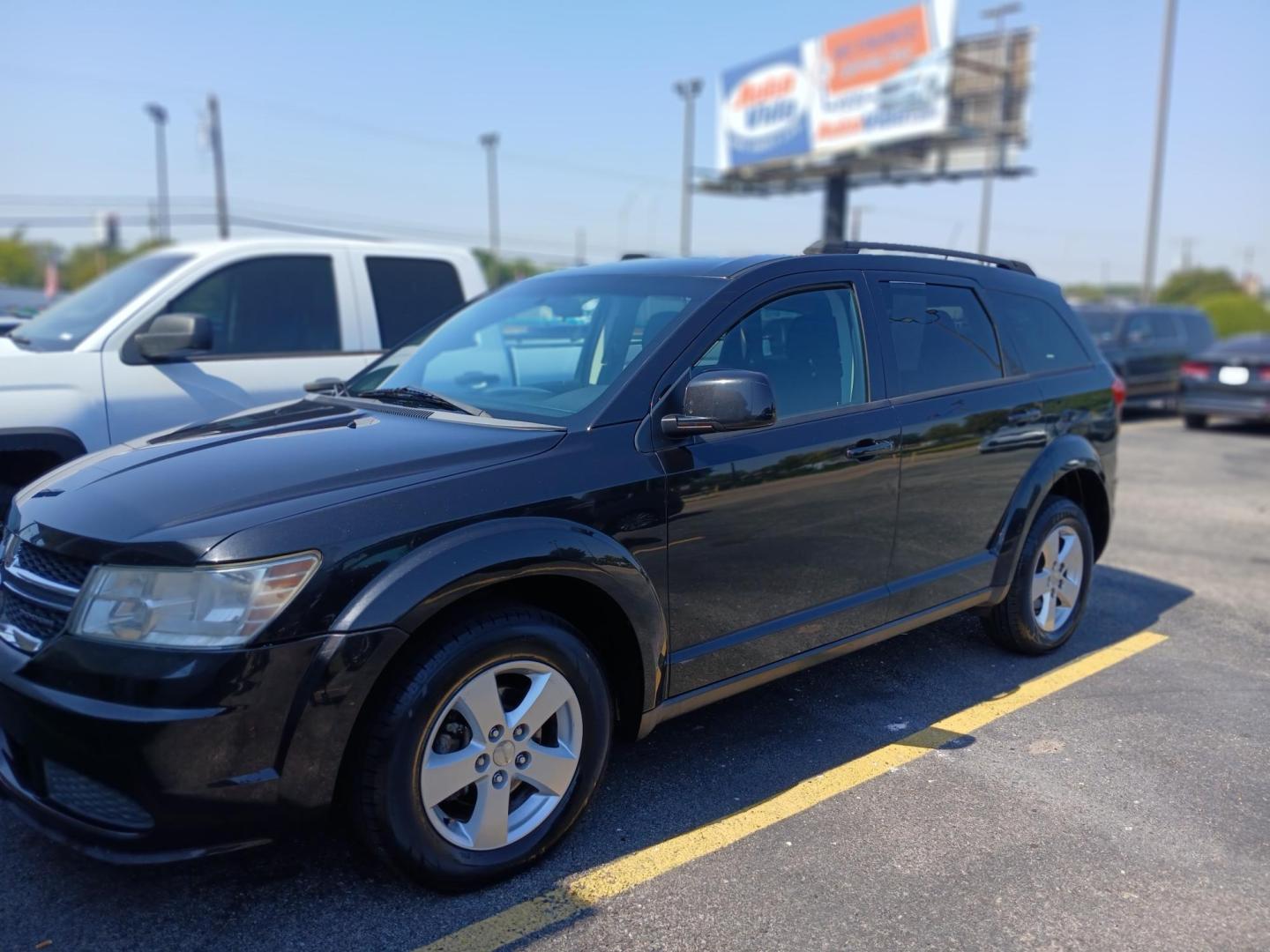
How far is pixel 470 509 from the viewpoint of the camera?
280 centimetres

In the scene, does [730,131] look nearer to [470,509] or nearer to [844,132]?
[844,132]

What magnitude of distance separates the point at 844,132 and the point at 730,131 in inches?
302

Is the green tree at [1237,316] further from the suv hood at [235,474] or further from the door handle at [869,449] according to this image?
the suv hood at [235,474]

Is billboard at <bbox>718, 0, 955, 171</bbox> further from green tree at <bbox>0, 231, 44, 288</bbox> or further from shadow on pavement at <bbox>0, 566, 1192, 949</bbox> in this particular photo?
shadow on pavement at <bbox>0, 566, 1192, 949</bbox>

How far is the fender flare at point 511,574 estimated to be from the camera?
259 centimetres

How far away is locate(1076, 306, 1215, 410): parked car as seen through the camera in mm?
15203

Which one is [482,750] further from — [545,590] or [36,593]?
[36,593]

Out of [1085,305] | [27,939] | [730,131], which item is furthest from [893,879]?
[730,131]

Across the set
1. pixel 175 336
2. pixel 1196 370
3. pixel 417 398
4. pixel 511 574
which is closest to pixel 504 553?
pixel 511 574

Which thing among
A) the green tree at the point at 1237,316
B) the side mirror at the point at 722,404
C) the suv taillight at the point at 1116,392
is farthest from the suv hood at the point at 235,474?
the green tree at the point at 1237,316

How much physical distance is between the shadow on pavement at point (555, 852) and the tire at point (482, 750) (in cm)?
15

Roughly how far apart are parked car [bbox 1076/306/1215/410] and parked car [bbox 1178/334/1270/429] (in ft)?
1.14

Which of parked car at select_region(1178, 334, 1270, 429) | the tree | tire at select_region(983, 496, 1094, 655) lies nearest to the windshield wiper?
tire at select_region(983, 496, 1094, 655)

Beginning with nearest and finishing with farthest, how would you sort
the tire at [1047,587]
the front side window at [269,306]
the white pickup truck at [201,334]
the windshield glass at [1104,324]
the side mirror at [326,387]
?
the side mirror at [326,387], the tire at [1047,587], the white pickup truck at [201,334], the front side window at [269,306], the windshield glass at [1104,324]
